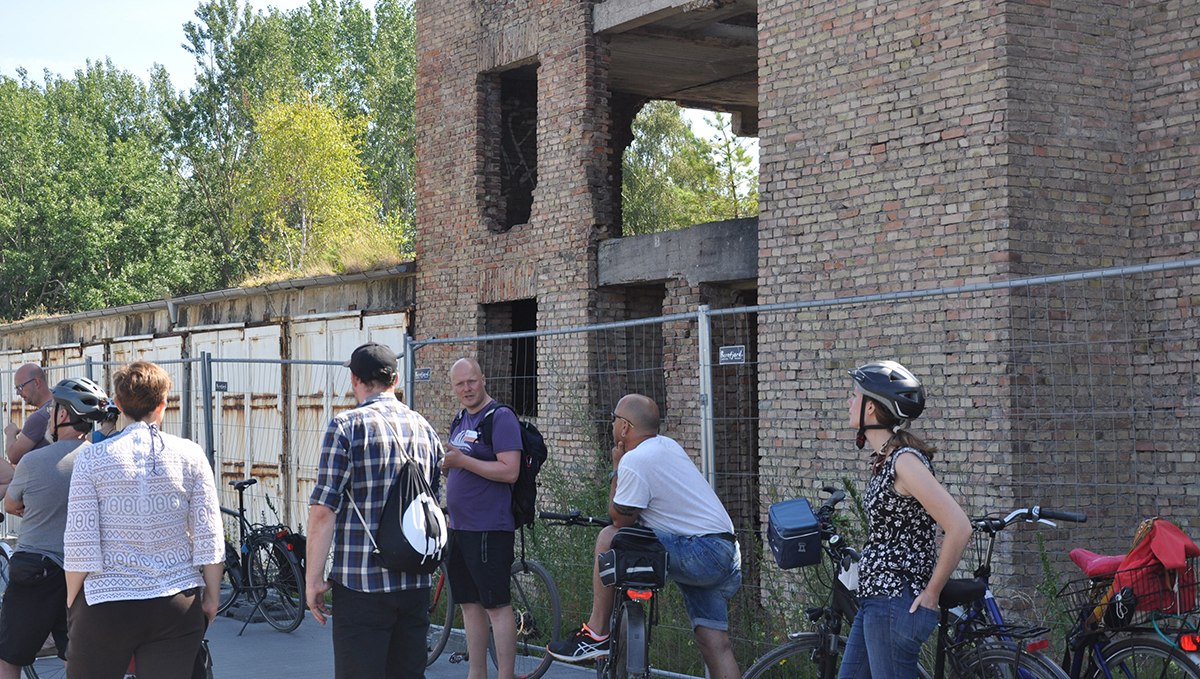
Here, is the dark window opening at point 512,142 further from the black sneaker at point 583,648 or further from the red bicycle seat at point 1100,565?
the red bicycle seat at point 1100,565

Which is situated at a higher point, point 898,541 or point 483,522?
point 898,541

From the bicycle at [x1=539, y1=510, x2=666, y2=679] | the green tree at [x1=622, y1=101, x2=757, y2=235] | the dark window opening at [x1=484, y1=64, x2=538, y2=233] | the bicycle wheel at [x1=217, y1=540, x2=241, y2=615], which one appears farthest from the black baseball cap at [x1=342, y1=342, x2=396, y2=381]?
the green tree at [x1=622, y1=101, x2=757, y2=235]

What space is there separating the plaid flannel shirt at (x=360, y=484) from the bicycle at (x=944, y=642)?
67.0 inches

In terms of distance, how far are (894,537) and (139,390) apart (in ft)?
10.1

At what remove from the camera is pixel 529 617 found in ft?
30.0

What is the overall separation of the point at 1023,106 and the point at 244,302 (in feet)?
45.5

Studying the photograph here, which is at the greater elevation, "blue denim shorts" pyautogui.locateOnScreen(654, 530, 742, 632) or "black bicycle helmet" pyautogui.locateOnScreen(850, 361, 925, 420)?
"black bicycle helmet" pyautogui.locateOnScreen(850, 361, 925, 420)

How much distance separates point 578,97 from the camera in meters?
14.9

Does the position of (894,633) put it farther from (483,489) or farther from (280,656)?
(280,656)

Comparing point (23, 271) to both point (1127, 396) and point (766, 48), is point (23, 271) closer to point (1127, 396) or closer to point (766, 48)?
point (766, 48)

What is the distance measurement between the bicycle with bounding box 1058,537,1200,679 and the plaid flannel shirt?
288 cm

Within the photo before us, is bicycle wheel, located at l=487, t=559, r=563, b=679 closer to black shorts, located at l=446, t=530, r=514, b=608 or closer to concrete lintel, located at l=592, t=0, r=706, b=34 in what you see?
black shorts, located at l=446, t=530, r=514, b=608

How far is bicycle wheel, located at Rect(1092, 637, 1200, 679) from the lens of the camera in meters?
5.44

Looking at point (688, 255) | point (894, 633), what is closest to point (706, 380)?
point (894, 633)
